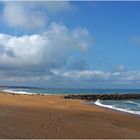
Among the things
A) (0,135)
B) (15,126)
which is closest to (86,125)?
(15,126)

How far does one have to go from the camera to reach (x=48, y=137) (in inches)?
557

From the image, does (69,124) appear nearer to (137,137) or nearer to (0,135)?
(137,137)

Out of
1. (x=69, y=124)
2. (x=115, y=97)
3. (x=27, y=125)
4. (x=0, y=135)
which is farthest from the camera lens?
(x=115, y=97)

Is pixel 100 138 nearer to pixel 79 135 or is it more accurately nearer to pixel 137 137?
pixel 79 135

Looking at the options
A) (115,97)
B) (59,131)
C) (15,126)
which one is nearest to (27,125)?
(15,126)

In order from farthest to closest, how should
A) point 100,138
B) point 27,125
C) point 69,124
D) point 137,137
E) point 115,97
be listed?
point 115,97 < point 69,124 < point 27,125 < point 137,137 < point 100,138

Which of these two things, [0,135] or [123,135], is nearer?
[0,135]

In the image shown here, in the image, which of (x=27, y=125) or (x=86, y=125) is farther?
(x=86, y=125)

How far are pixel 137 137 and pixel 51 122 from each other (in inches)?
188

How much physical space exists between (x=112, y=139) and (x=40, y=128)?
140 inches

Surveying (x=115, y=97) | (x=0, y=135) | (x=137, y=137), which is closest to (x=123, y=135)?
(x=137, y=137)

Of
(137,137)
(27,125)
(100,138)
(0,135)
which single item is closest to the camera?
(0,135)

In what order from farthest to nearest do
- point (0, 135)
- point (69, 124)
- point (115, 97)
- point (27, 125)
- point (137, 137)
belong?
point (115, 97) < point (69, 124) < point (27, 125) < point (137, 137) < point (0, 135)

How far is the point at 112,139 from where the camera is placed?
1448 cm
